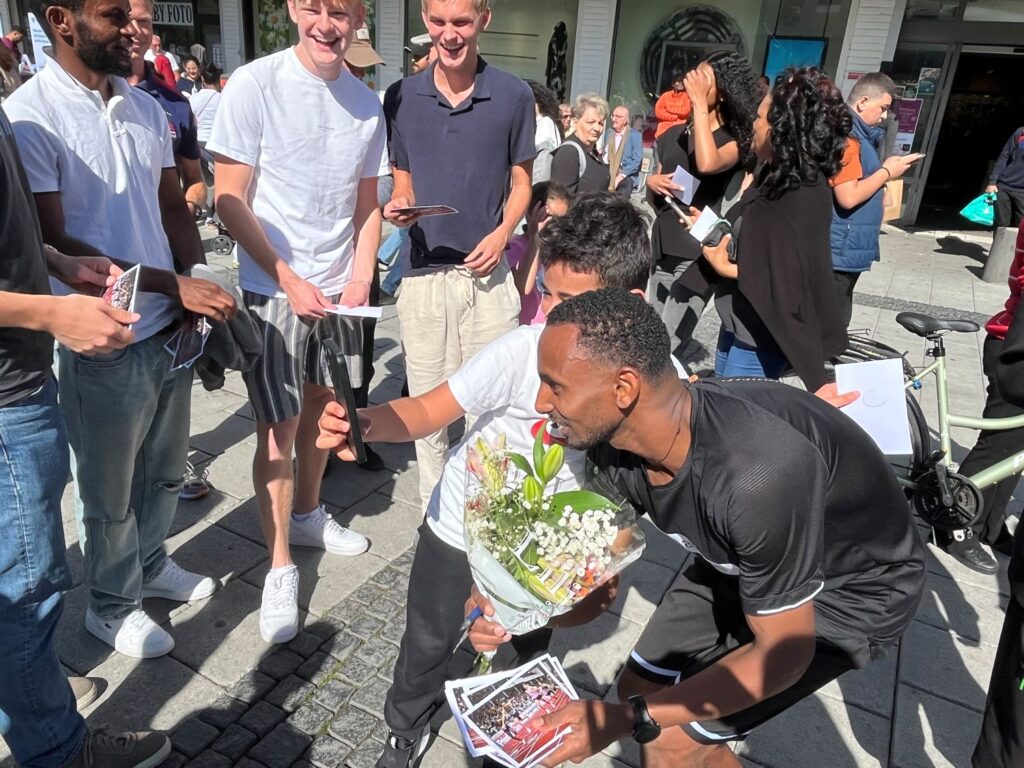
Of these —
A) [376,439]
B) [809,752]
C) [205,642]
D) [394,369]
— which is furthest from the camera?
[394,369]

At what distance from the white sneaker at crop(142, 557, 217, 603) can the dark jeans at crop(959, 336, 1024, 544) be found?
3.70 meters

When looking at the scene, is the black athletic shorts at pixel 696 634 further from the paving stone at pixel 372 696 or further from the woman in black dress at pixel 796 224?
the woman in black dress at pixel 796 224

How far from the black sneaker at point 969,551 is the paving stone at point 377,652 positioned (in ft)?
9.34

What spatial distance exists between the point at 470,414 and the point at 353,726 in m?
1.26

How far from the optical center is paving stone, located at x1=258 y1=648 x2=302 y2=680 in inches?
106

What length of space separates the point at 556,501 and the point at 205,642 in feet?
6.10

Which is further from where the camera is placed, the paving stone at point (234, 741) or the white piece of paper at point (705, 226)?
the white piece of paper at point (705, 226)

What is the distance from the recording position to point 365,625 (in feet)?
9.74

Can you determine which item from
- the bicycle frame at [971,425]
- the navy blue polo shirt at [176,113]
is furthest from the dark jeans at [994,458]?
the navy blue polo shirt at [176,113]

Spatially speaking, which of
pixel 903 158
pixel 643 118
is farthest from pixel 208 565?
pixel 643 118

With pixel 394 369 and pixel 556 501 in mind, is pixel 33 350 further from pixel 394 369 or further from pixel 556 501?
pixel 394 369

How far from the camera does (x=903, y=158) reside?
4.82 meters

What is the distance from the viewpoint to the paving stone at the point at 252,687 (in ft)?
8.47

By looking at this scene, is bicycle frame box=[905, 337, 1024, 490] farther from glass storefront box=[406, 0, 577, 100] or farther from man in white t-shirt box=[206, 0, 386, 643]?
glass storefront box=[406, 0, 577, 100]
